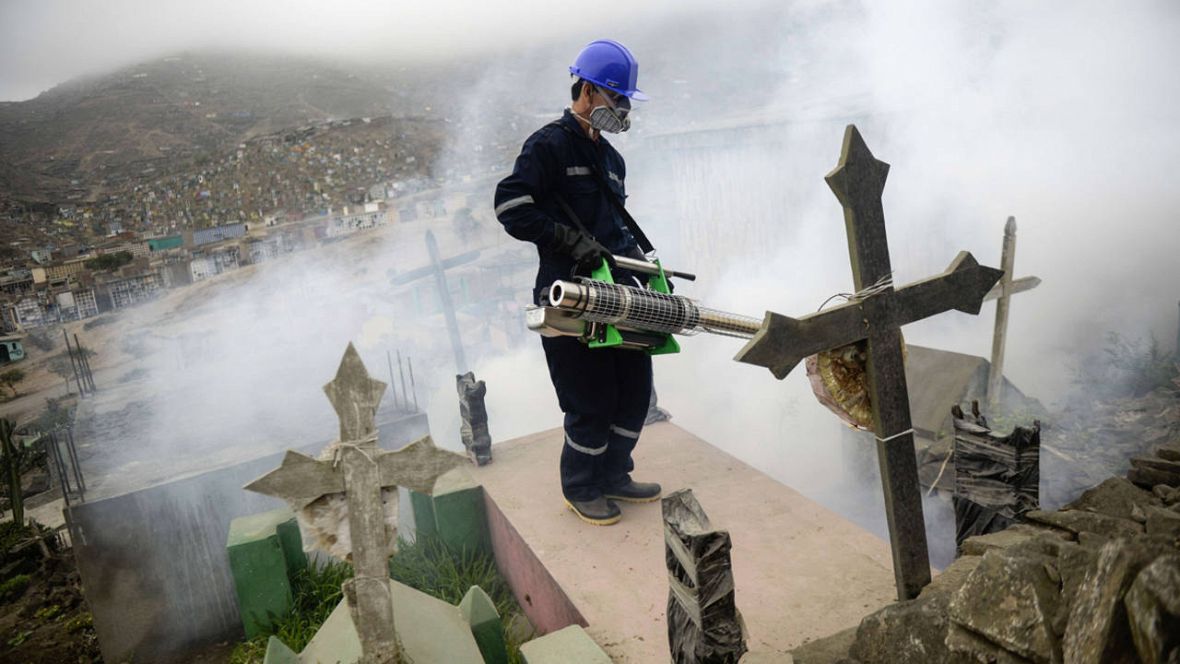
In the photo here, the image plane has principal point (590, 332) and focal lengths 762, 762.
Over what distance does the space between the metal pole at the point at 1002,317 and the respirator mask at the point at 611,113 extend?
12.5ft

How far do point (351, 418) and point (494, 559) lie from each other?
2.85 metres

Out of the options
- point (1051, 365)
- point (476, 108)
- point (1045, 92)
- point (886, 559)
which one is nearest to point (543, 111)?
point (476, 108)

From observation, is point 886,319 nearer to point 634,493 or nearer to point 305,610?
point 634,493

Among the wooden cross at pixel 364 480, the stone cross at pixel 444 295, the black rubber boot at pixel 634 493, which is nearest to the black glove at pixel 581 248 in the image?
the wooden cross at pixel 364 480

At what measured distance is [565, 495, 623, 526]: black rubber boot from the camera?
4336mm

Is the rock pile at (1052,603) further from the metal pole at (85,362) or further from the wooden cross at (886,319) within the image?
the metal pole at (85,362)

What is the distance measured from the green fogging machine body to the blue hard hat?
90 cm

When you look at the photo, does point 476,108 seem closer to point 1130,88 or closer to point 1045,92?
point 1045,92

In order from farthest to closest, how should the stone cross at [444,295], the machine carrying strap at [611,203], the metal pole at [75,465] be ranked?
the stone cross at [444,295]
the metal pole at [75,465]
the machine carrying strap at [611,203]

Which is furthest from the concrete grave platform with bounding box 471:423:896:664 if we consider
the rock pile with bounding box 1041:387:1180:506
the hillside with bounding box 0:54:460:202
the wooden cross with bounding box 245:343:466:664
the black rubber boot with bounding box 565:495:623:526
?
the hillside with bounding box 0:54:460:202

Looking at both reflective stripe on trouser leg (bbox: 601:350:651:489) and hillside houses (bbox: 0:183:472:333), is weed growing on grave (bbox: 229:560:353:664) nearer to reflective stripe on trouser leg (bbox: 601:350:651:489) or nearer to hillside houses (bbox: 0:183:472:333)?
reflective stripe on trouser leg (bbox: 601:350:651:489)

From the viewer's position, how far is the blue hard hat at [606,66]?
366 centimetres

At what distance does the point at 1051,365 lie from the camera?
10.1 metres

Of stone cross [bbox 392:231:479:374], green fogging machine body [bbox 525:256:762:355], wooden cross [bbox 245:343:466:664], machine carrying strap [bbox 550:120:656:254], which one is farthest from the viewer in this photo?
stone cross [bbox 392:231:479:374]
